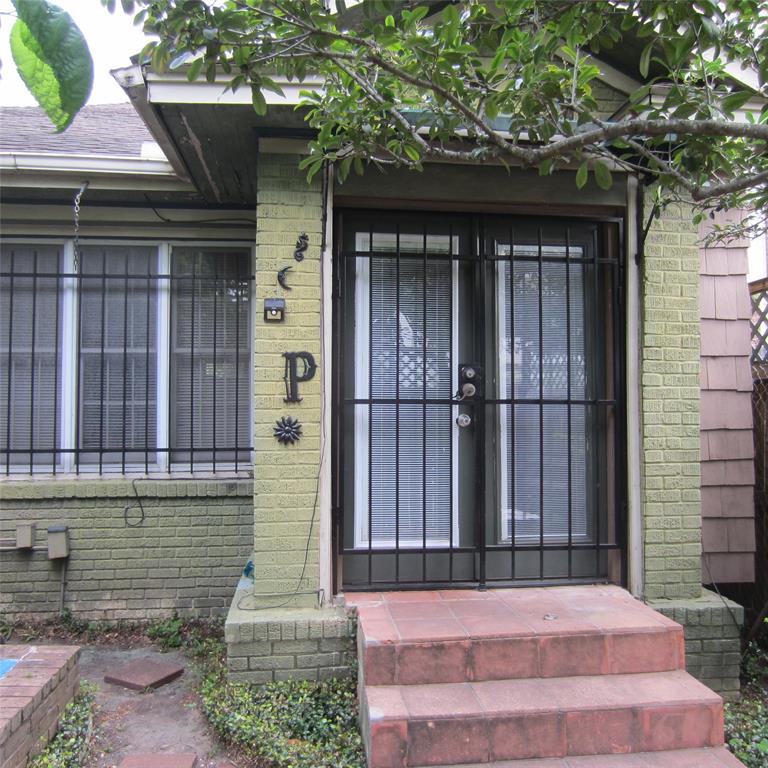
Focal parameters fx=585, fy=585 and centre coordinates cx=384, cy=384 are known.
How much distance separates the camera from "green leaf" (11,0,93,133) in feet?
2.14

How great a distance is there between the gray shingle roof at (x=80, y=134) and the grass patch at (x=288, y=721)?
3.60 metres

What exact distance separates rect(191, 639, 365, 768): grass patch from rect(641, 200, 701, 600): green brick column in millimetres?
1861

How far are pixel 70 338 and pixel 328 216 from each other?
2382mm

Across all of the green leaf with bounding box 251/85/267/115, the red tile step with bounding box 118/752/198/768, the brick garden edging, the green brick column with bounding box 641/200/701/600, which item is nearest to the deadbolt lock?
the green brick column with bounding box 641/200/701/600

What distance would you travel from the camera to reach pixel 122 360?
4.38 m

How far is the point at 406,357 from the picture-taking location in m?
3.49

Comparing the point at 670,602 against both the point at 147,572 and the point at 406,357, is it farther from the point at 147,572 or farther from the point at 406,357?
the point at 147,572

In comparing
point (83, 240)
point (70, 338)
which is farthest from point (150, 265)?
point (70, 338)

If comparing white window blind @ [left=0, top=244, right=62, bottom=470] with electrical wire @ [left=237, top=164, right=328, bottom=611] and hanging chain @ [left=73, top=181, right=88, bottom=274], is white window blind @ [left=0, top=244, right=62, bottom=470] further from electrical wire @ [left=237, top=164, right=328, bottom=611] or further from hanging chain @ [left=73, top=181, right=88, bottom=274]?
electrical wire @ [left=237, top=164, right=328, bottom=611]

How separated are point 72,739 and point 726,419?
4.33 meters

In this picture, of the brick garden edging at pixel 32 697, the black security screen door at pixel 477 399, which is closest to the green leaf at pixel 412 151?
the black security screen door at pixel 477 399

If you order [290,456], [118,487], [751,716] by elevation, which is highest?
[290,456]

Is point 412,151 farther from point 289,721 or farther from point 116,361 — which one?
point 116,361

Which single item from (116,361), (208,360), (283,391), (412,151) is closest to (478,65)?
(412,151)
